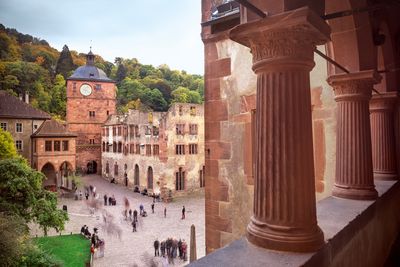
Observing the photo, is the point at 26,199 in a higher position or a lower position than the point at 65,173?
higher

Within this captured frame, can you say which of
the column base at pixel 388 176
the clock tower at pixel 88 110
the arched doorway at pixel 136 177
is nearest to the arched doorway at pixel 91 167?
the clock tower at pixel 88 110

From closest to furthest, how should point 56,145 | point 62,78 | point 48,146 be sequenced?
point 48,146, point 56,145, point 62,78

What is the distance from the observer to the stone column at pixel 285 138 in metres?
2.37

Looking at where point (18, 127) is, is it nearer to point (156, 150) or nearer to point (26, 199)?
point (156, 150)

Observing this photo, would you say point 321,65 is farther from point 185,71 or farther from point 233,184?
point 185,71

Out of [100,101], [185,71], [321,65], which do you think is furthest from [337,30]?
[185,71]

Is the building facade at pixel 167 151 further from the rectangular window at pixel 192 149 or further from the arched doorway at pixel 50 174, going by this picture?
the arched doorway at pixel 50 174

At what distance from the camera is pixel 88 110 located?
166ft

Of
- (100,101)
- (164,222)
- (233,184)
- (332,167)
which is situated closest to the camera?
(332,167)

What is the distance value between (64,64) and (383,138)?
7323cm

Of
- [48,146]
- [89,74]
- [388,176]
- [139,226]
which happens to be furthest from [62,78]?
[388,176]

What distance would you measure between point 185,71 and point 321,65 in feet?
289

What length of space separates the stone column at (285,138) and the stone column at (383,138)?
422 cm

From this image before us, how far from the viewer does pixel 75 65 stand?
74000 millimetres
